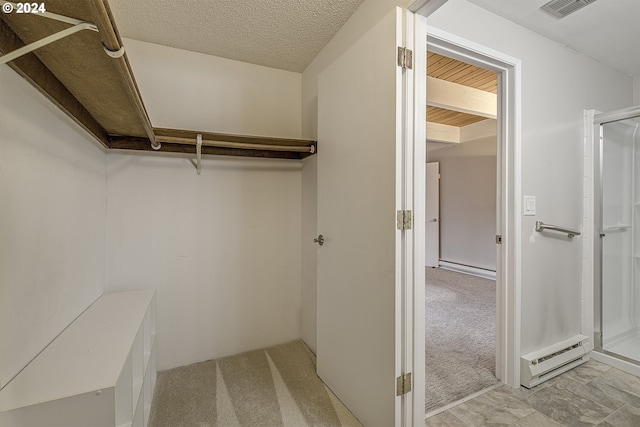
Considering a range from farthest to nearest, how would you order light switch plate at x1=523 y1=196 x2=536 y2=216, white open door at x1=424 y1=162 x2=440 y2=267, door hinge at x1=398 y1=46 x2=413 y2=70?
white open door at x1=424 y1=162 x2=440 y2=267 < light switch plate at x1=523 y1=196 x2=536 y2=216 < door hinge at x1=398 y1=46 x2=413 y2=70

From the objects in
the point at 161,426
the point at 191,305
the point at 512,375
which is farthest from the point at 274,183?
the point at 512,375

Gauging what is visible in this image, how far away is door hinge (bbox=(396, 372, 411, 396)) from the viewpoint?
124cm

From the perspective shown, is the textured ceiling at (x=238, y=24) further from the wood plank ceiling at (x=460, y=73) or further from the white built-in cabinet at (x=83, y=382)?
the white built-in cabinet at (x=83, y=382)

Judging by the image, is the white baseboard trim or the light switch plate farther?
the white baseboard trim

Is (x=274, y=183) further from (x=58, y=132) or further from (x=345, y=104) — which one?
(x=58, y=132)

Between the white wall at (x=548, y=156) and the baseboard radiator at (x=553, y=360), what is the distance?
5cm

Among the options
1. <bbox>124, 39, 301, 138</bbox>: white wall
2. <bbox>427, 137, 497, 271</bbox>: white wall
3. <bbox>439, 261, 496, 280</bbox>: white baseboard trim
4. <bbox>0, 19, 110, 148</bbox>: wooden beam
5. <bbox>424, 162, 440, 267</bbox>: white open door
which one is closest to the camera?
<bbox>0, 19, 110, 148</bbox>: wooden beam

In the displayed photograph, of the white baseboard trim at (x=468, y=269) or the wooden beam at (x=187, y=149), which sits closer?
the wooden beam at (x=187, y=149)

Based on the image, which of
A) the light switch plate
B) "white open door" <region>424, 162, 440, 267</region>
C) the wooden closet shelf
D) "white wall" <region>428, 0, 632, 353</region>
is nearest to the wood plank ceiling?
"white wall" <region>428, 0, 632, 353</region>

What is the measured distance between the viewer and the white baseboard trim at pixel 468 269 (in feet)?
14.3

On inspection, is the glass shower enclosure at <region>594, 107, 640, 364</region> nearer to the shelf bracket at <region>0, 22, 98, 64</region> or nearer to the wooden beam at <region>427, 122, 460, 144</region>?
the wooden beam at <region>427, 122, 460, 144</region>

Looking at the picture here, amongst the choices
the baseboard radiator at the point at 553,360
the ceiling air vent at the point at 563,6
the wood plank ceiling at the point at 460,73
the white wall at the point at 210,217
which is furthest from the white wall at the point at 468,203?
the white wall at the point at 210,217

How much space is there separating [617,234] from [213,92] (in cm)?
354

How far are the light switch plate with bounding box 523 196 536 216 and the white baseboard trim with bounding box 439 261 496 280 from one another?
9.48 feet
